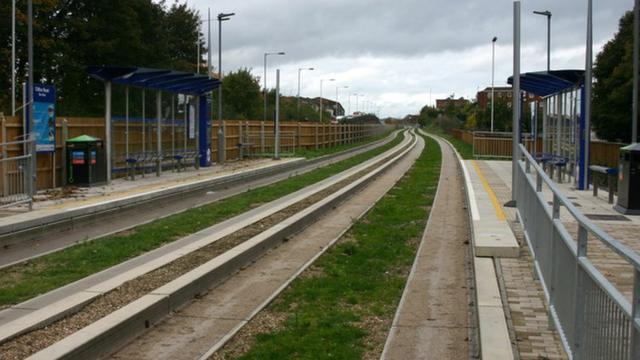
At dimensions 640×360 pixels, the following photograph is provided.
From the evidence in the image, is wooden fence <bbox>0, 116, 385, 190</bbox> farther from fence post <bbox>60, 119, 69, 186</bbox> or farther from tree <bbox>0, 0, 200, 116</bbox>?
tree <bbox>0, 0, 200, 116</bbox>

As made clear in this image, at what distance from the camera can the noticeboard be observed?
1781 cm

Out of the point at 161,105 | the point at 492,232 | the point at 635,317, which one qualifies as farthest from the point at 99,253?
the point at 161,105

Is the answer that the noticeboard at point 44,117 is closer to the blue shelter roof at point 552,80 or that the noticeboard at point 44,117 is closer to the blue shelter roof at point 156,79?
the blue shelter roof at point 156,79

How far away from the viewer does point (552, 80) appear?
21203 millimetres

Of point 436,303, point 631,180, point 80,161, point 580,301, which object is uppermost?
point 80,161

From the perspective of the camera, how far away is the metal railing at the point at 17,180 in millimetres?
14445

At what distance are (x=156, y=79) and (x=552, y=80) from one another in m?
11.9

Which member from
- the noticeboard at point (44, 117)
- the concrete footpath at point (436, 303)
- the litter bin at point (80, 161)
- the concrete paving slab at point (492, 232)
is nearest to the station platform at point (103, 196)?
the litter bin at point (80, 161)

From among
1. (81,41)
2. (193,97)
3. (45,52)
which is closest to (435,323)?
(193,97)

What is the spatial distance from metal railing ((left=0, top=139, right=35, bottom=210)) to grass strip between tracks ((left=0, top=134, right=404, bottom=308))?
2589mm

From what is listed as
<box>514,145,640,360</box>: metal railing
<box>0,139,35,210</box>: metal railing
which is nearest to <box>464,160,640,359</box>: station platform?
<box>514,145,640,360</box>: metal railing

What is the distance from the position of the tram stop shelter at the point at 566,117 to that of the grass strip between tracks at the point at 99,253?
8.99m

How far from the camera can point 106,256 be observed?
34.5ft

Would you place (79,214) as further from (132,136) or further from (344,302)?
(132,136)
